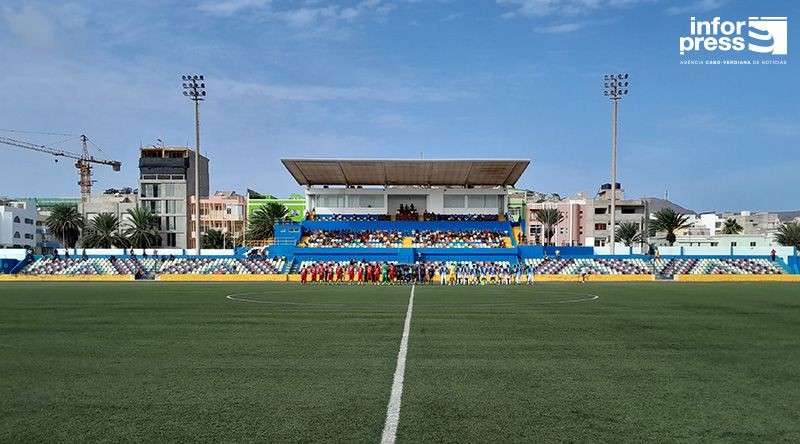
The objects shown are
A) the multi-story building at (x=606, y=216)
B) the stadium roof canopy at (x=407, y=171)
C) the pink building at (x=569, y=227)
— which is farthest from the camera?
the pink building at (x=569, y=227)

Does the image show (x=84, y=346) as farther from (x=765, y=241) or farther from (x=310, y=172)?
(x=765, y=241)

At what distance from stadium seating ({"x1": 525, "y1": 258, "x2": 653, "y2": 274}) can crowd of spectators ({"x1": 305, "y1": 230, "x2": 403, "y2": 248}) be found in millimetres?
12163

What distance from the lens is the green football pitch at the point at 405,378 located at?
605cm

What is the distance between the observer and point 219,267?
46000mm

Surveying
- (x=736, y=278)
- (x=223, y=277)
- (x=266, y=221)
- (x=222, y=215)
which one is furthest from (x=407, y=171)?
(x=222, y=215)

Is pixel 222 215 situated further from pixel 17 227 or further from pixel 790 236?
pixel 790 236

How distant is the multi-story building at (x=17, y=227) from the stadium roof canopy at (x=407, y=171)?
57.1 meters

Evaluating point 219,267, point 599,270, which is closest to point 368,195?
point 219,267

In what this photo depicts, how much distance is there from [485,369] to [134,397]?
498 cm

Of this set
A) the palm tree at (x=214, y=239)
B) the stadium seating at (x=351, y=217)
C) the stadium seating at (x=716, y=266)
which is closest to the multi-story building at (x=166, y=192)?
the palm tree at (x=214, y=239)

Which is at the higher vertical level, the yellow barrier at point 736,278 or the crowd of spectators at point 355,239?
the crowd of spectators at point 355,239

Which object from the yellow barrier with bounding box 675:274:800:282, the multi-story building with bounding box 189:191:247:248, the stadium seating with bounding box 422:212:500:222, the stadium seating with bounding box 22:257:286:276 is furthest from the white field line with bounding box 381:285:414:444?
the multi-story building with bounding box 189:191:247:248

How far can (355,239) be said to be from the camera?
2050 inches

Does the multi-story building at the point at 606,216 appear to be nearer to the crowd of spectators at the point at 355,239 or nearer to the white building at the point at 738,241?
the white building at the point at 738,241
